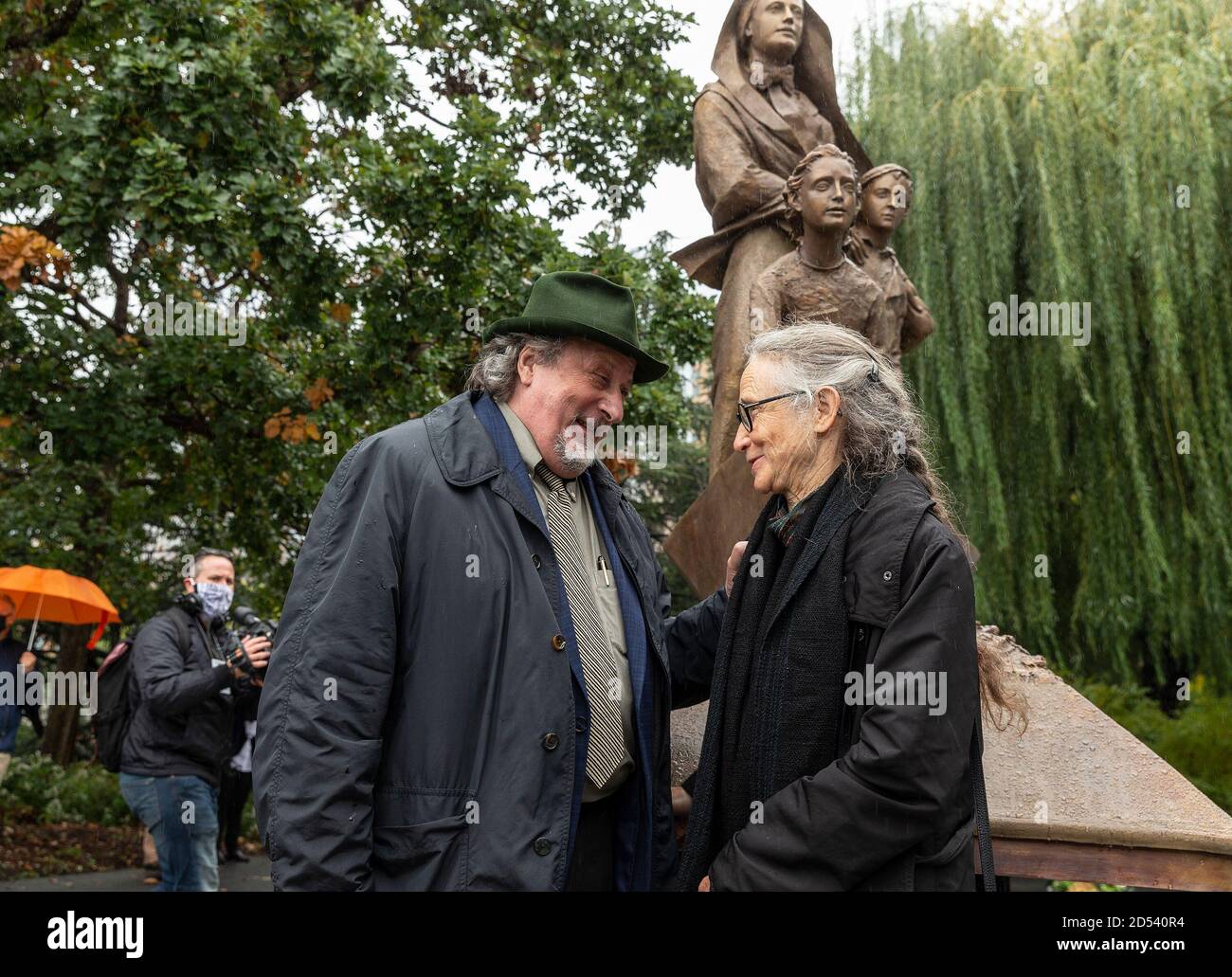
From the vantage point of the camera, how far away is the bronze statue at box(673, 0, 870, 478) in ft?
15.8

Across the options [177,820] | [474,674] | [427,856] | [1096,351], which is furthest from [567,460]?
[1096,351]

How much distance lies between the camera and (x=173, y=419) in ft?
32.6

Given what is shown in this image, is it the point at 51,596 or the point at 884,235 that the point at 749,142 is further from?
the point at 51,596

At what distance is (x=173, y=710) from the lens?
17.7ft

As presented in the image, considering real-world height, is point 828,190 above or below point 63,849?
above

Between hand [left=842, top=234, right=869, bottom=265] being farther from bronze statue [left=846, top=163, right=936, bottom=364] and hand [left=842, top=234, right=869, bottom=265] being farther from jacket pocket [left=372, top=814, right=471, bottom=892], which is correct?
jacket pocket [left=372, top=814, right=471, bottom=892]

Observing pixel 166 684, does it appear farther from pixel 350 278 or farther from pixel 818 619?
pixel 350 278

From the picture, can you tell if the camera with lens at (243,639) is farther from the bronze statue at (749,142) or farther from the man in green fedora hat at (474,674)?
the man in green fedora hat at (474,674)

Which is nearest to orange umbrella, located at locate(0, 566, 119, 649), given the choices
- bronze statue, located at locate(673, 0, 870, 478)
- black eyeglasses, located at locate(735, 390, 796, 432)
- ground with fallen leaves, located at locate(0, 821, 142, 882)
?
ground with fallen leaves, located at locate(0, 821, 142, 882)

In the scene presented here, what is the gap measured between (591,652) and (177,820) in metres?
3.68

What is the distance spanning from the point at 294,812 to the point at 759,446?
3.69 feet

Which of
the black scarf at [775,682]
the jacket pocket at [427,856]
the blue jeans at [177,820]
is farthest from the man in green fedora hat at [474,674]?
the blue jeans at [177,820]

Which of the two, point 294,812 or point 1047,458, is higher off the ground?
point 1047,458
